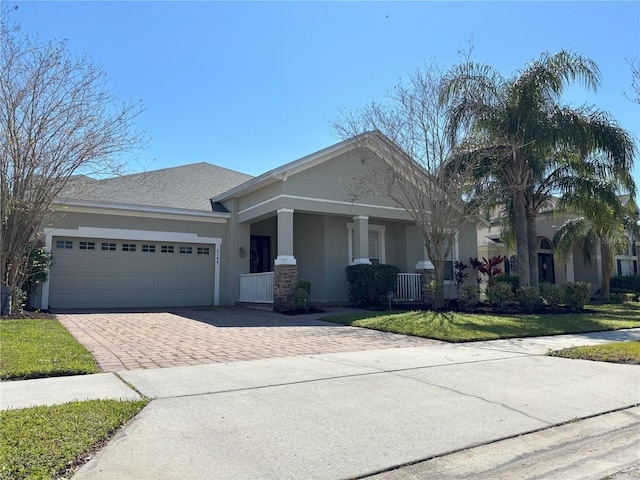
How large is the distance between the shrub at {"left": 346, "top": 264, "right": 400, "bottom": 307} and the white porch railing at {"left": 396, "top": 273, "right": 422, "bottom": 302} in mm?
1009

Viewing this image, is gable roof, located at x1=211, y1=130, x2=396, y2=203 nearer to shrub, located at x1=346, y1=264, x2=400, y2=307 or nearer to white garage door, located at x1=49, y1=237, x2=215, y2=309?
white garage door, located at x1=49, y1=237, x2=215, y2=309

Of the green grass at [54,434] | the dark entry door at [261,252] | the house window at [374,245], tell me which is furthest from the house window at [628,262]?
the green grass at [54,434]

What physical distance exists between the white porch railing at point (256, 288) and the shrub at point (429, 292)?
505cm

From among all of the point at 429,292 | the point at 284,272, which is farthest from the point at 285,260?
the point at 429,292

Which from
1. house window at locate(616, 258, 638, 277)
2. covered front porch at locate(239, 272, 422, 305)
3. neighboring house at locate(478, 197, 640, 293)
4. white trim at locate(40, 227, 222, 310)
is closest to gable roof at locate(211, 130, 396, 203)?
white trim at locate(40, 227, 222, 310)

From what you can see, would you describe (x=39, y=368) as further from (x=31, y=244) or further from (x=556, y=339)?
(x=556, y=339)

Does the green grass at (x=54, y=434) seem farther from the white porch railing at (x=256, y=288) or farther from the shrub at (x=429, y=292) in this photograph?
the shrub at (x=429, y=292)

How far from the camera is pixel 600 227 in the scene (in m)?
18.0

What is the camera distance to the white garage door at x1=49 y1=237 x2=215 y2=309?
15289 mm

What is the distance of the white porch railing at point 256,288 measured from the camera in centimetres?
1572

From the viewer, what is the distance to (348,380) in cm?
609

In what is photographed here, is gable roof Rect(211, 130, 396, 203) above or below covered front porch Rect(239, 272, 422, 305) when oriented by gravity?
Result: above

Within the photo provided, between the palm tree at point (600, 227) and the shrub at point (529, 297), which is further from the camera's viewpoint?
the palm tree at point (600, 227)

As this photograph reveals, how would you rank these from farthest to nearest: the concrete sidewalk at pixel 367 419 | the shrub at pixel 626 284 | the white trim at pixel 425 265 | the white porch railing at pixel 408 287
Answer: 1. the shrub at pixel 626 284
2. the white trim at pixel 425 265
3. the white porch railing at pixel 408 287
4. the concrete sidewalk at pixel 367 419
